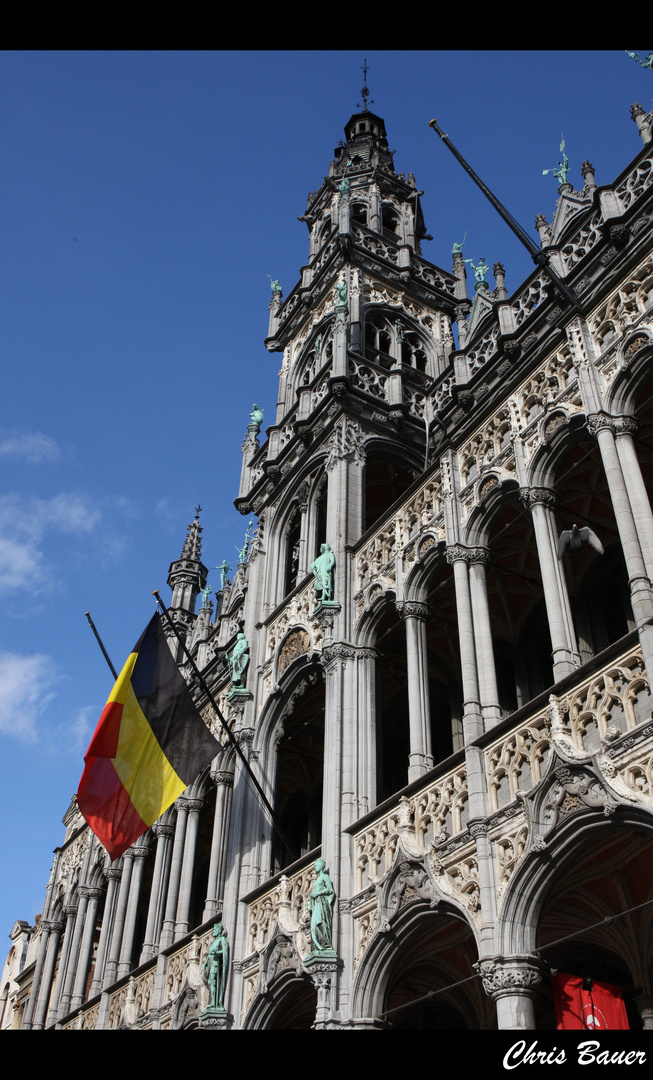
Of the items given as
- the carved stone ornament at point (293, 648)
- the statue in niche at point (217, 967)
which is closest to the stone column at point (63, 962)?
the statue in niche at point (217, 967)

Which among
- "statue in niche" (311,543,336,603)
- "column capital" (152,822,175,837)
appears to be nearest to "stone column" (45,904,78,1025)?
"column capital" (152,822,175,837)

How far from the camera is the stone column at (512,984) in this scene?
12.3 meters

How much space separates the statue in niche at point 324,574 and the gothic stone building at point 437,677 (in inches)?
8.7

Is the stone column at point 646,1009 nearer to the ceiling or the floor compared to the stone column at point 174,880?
nearer to the floor

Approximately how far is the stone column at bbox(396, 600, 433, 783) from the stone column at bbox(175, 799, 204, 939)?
9464mm

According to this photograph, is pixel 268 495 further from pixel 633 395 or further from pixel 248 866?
pixel 633 395

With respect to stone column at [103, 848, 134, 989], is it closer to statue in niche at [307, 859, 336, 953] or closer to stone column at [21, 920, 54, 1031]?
stone column at [21, 920, 54, 1031]

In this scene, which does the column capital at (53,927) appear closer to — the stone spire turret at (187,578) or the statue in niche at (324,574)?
the stone spire turret at (187,578)

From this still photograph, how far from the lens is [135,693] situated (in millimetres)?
20266

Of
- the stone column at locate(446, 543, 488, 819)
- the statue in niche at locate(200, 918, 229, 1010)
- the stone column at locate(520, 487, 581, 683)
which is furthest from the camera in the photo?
the statue in niche at locate(200, 918, 229, 1010)

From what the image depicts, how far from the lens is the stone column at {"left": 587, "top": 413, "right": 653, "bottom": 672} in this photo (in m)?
12.2

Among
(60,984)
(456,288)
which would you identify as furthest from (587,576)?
(60,984)

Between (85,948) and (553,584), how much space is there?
22.2m

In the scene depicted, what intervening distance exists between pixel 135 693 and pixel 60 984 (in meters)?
15.6
